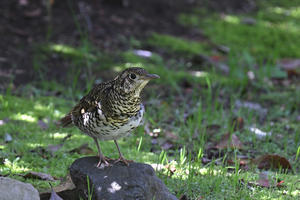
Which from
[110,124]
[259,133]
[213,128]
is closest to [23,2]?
[213,128]

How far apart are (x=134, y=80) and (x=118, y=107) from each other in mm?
242

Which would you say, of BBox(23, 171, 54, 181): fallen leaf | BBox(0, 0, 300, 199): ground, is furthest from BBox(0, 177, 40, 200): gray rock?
BBox(23, 171, 54, 181): fallen leaf

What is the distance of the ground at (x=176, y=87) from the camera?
4.28m

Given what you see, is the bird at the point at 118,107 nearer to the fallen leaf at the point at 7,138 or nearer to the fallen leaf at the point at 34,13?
the fallen leaf at the point at 7,138

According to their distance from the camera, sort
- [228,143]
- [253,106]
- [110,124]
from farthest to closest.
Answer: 1. [253,106]
2. [228,143]
3. [110,124]

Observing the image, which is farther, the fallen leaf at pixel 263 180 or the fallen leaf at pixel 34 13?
the fallen leaf at pixel 34 13

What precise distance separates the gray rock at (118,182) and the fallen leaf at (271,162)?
1.43m

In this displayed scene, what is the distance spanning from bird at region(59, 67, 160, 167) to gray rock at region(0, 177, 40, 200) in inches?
25.5

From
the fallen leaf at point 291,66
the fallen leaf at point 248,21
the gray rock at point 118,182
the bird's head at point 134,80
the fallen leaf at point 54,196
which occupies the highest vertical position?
the bird's head at point 134,80

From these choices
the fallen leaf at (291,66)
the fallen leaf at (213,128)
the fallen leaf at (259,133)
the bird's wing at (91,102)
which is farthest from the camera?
the fallen leaf at (291,66)

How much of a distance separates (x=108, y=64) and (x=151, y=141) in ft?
8.04

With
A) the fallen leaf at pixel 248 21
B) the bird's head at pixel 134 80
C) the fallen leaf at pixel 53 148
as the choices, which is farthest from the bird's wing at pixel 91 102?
the fallen leaf at pixel 248 21

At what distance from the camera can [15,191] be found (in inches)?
120

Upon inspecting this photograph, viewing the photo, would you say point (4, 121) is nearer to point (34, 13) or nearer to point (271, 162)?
point (271, 162)
